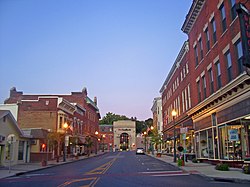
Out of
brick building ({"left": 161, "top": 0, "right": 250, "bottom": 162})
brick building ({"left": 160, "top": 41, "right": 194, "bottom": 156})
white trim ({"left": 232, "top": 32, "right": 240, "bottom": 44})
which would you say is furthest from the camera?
brick building ({"left": 160, "top": 41, "right": 194, "bottom": 156})

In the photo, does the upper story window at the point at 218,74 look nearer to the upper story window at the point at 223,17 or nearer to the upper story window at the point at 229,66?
the upper story window at the point at 229,66

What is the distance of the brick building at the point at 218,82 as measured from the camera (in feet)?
62.3

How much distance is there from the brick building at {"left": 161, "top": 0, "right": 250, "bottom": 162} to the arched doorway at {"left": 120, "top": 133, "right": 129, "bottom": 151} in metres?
89.8

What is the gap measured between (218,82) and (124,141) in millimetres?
99193

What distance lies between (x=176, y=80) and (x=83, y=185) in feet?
106

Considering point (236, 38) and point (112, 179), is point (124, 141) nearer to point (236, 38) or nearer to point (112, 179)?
point (236, 38)

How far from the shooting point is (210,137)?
25.6 m

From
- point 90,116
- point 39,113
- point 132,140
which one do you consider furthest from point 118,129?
point 39,113

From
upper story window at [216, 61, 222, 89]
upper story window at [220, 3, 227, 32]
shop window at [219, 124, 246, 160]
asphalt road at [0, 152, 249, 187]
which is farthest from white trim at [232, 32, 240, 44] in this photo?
asphalt road at [0, 152, 249, 187]

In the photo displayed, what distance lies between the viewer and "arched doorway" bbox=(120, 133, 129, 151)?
119250mm

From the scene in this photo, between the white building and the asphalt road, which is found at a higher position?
the white building

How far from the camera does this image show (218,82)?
23.3 meters

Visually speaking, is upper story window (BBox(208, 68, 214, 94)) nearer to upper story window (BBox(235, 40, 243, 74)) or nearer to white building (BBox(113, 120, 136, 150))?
upper story window (BBox(235, 40, 243, 74))

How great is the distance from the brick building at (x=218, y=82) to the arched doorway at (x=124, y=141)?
89.8 m
